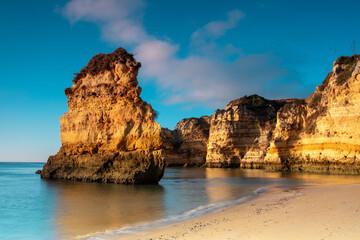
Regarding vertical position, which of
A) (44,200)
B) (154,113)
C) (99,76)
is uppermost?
(99,76)

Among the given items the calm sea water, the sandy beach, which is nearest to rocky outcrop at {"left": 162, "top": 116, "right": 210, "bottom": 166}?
the calm sea water

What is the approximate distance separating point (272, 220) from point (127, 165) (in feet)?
46.5

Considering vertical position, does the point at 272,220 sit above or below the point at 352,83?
below

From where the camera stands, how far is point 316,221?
6.66 meters

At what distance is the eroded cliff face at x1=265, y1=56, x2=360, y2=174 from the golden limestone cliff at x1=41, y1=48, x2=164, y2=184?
19061 millimetres

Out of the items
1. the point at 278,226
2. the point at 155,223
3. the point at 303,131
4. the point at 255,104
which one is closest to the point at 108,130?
the point at 155,223

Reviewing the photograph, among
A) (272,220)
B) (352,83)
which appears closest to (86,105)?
(272,220)

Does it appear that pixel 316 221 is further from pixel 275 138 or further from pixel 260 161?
pixel 260 161

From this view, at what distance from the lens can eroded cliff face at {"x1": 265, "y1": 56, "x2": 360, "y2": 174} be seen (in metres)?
27.6

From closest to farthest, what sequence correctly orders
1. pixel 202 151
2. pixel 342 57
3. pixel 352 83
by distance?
pixel 352 83 → pixel 342 57 → pixel 202 151

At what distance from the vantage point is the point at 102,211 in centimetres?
1088

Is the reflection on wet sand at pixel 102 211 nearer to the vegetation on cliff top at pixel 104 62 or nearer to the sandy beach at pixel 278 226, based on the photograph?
the sandy beach at pixel 278 226

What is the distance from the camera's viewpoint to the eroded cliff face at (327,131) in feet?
90.5

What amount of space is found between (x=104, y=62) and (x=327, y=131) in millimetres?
24043
